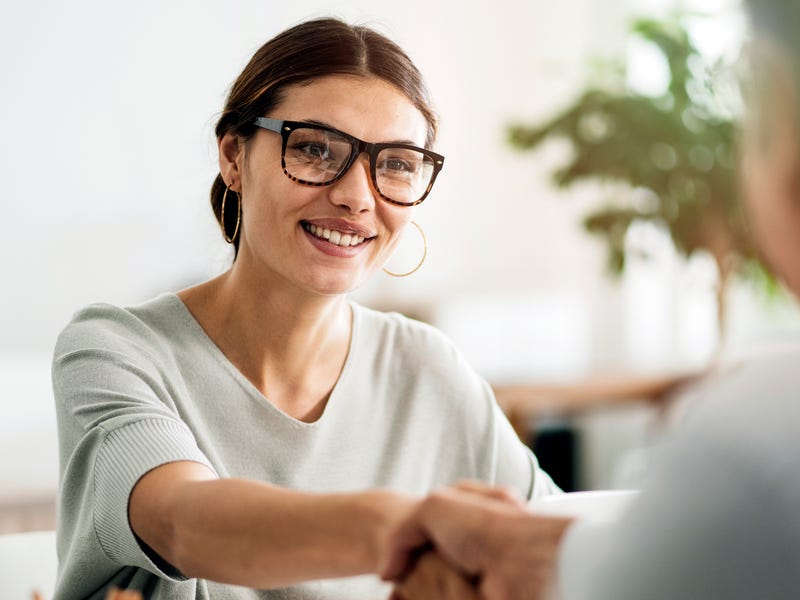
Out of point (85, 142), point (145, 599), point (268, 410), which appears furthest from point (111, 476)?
point (85, 142)

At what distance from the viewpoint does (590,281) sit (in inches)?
209

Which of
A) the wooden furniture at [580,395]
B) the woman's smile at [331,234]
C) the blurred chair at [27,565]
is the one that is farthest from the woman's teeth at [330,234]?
the wooden furniture at [580,395]

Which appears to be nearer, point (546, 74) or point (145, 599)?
point (145, 599)

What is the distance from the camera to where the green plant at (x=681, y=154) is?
387 centimetres

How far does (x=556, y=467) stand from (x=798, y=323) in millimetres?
1334

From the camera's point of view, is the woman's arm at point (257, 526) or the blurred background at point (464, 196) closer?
the woman's arm at point (257, 526)

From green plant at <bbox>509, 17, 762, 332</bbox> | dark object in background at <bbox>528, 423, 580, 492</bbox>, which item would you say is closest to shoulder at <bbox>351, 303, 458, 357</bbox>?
green plant at <bbox>509, 17, 762, 332</bbox>

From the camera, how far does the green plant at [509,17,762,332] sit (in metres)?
3.87

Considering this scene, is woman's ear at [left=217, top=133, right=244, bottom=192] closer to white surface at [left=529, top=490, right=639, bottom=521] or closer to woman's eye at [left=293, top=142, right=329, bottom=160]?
woman's eye at [left=293, top=142, right=329, bottom=160]

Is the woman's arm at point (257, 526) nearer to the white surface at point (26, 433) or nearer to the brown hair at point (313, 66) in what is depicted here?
the brown hair at point (313, 66)

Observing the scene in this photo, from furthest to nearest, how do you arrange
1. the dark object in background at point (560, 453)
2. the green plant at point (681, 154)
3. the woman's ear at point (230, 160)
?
the dark object in background at point (560, 453), the green plant at point (681, 154), the woman's ear at point (230, 160)

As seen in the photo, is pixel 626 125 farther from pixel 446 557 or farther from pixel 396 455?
pixel 446 557

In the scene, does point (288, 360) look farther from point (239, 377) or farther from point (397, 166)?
point (397, 166)

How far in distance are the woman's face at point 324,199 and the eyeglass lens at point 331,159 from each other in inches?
0.6
